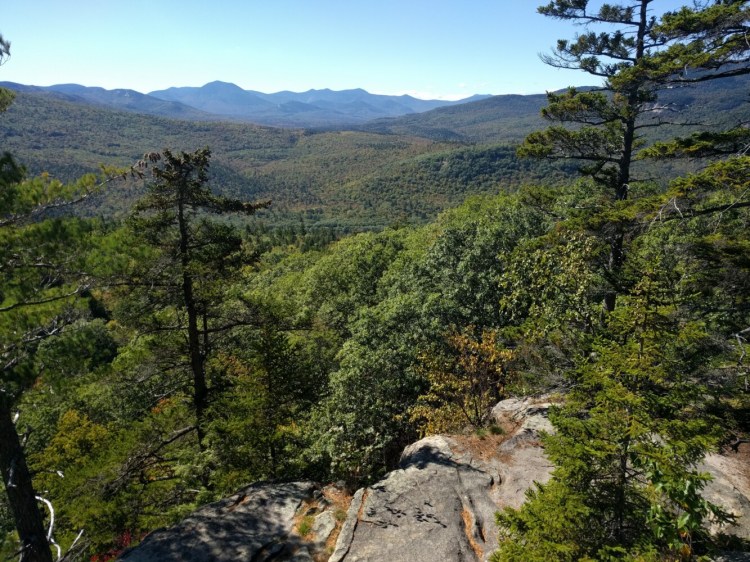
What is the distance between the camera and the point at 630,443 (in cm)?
629

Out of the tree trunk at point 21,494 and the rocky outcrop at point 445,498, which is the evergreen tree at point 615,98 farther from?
the tree trunk at point 21,494

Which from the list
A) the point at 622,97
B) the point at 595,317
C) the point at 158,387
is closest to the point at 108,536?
the point at 158,387

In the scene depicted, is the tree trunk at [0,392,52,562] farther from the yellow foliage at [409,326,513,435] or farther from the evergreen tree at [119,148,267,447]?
the yellow foliage at [409,326,513,435]

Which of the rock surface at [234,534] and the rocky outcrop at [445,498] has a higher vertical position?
the rocky outcrop at [445,498]

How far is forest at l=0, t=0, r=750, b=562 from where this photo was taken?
6.36 m

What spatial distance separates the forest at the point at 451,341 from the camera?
6359 millimetres

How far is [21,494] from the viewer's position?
7.27 m

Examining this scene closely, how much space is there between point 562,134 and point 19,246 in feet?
44.5

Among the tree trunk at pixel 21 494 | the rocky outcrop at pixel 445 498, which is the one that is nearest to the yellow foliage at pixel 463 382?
the rocky outcrop at pixel 445 498

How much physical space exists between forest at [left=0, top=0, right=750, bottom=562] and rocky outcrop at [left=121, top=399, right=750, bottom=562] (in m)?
1.35

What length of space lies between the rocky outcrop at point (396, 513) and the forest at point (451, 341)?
135 cm

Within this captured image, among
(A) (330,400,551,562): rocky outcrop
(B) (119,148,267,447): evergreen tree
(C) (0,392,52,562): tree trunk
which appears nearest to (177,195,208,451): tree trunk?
(B) (119,148,267,447): evergreen tree

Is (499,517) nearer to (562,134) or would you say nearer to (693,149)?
(693,149)

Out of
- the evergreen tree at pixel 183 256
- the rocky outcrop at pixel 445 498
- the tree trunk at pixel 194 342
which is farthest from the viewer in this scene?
the tree trunk at pixel 194 342
